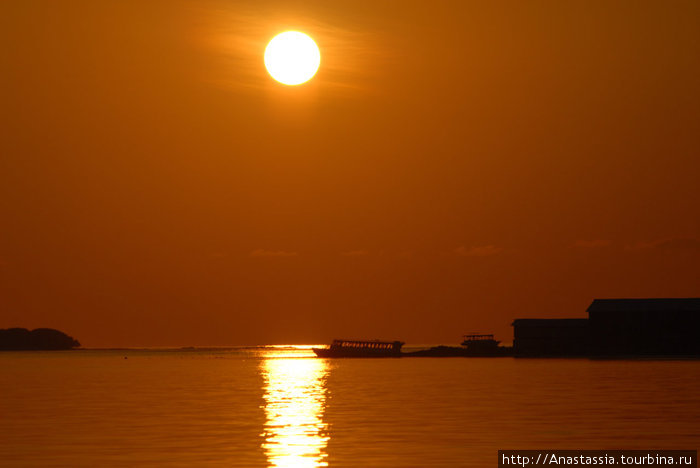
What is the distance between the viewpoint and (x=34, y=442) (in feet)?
112

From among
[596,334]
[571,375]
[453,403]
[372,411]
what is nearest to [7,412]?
[372,411]

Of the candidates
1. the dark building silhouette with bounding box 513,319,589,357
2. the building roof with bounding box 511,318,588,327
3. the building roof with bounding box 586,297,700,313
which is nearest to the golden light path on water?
the building roof with bounding box 586,297,700,313

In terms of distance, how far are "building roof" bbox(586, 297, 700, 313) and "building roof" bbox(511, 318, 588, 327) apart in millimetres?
5418

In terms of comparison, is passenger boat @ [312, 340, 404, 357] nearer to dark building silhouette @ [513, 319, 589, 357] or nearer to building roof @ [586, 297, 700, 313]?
dark building silhouette @ [513, 319, 589, 357]

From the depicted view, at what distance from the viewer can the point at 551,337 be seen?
13050cm

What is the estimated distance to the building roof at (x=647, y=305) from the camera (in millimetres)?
119938

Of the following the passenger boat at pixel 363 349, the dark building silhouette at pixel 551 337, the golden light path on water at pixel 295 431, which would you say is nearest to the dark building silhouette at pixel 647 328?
the dark building silhouette at pixel 551 337

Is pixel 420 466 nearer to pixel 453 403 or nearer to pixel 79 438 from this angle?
pixel 79 438

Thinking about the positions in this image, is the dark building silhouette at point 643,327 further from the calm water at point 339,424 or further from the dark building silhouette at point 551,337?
the calm water at point 339,424

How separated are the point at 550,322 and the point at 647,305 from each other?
47.8ft

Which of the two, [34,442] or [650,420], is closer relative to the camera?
[34,442]

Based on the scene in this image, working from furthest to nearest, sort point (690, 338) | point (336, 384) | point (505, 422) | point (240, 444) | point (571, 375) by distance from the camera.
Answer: point (690, 338), point (571, 375), point (336, 384), point (505, 422), point (240, 444)

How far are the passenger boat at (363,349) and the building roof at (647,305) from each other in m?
50.6

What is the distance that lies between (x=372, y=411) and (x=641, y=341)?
263 feet
